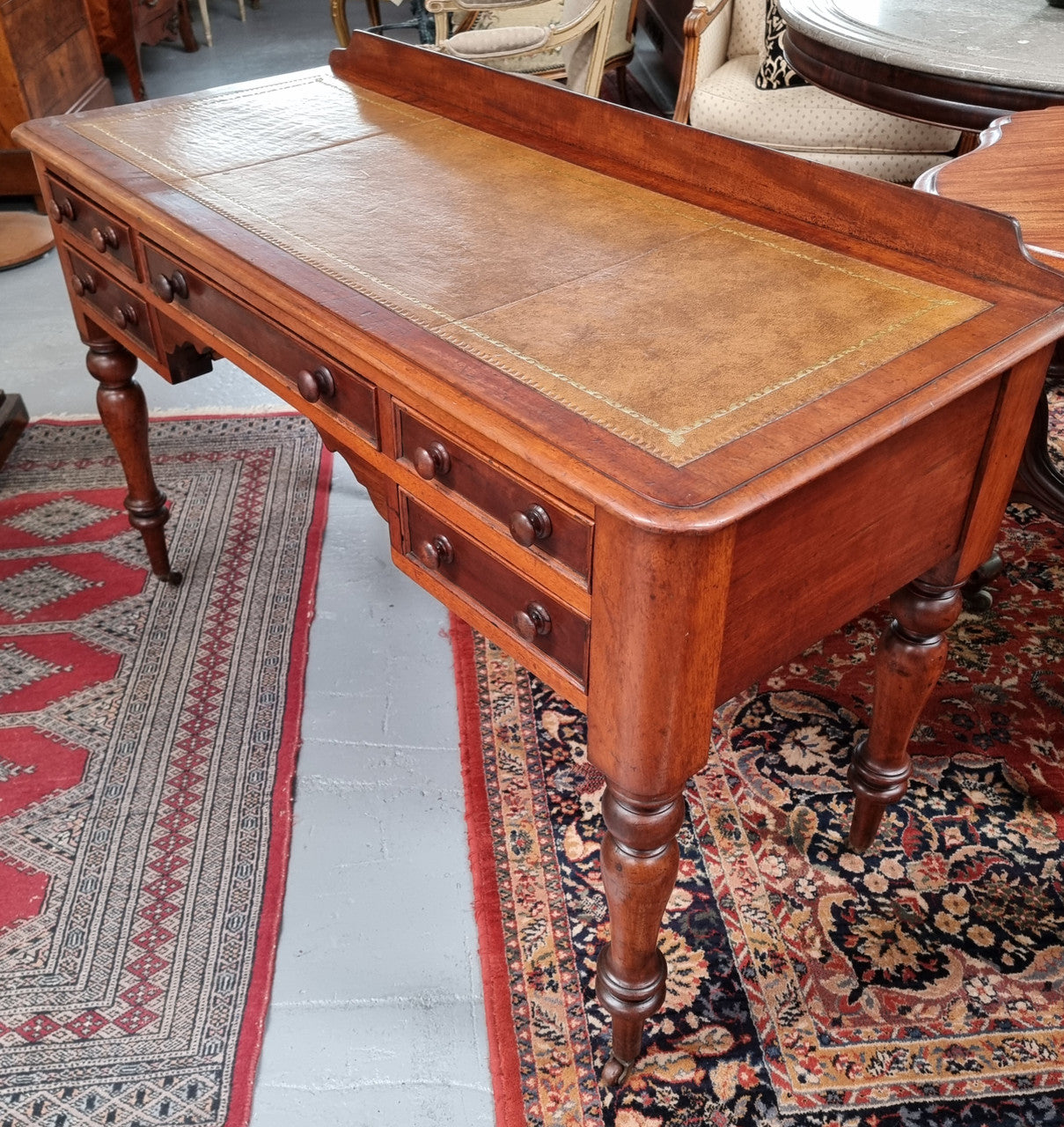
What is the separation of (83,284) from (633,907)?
1.53 m

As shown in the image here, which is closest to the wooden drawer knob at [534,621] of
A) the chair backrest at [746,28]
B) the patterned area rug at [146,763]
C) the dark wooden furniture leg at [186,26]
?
the patterned area rug at [146,763]

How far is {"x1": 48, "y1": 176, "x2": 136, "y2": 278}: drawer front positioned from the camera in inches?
71.7

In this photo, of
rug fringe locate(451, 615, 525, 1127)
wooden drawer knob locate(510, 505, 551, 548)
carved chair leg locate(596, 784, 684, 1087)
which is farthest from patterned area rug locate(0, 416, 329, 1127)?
wooden drawer knob locate(510, 505, 551, 548)

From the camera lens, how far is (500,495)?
3.91ft

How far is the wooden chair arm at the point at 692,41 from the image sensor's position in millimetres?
3182

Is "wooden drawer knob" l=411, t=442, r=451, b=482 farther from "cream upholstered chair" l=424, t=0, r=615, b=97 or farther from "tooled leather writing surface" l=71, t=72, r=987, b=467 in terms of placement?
"cream upholstered chair" l=424, t=0, r=615, b=97

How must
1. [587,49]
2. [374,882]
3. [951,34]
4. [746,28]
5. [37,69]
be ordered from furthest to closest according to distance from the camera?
[37,69] < [587,49] < [746,28] < [951,34] < [374,882]

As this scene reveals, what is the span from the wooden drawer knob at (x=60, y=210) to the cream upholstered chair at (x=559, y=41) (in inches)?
75.6

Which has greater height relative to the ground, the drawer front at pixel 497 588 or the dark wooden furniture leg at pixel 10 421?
the drawer front at pixel 497 588

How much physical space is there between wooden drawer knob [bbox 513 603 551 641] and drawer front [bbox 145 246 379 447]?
29 centimetres

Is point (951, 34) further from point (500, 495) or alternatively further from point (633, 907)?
point (633, 907)

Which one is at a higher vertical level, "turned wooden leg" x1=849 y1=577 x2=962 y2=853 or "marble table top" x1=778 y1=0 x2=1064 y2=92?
"marble table top" x1=778 y1=0 x2=1064 y2=92

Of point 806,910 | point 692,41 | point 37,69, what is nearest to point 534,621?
point 806,910

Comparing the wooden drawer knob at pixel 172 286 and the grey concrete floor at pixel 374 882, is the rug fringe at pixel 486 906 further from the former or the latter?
the wooden drawer knob at pixel 172 286
